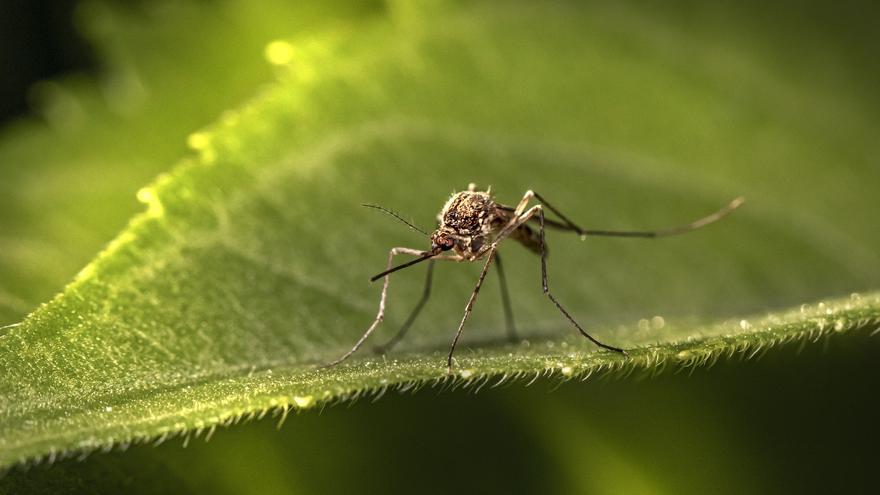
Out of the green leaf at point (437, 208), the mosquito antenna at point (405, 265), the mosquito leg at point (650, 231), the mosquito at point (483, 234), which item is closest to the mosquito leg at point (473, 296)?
the mosquito at point (483, 234)

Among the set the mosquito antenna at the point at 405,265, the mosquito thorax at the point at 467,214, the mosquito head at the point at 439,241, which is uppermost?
the mosquito thorax at the point at 467,214

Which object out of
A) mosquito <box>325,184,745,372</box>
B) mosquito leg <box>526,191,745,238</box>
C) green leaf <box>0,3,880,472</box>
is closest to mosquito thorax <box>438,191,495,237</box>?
mosquito <box>325,184,745,372</box>

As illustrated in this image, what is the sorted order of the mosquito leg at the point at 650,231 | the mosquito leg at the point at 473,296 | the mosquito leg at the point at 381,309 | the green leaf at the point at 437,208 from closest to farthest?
Answer: the green leaf at the point at 437,208 < the mosquito leg at the point at 381,309 < the mosquito leg at the point at 473,296 < the mosquito leg at the point at 650,231

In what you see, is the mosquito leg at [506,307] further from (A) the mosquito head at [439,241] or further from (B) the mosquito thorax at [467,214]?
(A) the mosquito head at [439,241]

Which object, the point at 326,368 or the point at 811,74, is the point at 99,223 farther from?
the point at 811,74

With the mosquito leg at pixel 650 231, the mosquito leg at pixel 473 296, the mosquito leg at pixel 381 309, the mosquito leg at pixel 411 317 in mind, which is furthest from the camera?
the mosquito leg at pixel 650 231

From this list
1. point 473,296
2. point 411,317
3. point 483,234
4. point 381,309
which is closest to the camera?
point 381,309

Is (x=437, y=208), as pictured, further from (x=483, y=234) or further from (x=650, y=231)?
(x=650, y=231)

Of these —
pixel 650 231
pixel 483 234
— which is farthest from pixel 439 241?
pixel 650 231

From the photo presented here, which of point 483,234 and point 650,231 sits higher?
point 483,234
